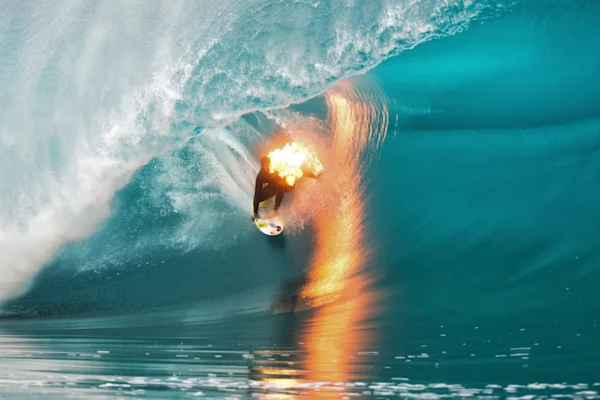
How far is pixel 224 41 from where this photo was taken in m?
9.64

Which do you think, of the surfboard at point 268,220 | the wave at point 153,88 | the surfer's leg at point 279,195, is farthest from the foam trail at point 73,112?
the surfer's leg at point 279,195

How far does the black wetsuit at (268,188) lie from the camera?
7297 mm

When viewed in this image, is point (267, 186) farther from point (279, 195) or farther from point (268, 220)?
point (268, 220)

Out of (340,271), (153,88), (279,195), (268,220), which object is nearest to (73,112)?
(153,88)

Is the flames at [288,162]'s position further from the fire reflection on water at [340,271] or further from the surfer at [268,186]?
the fire reflection on water at [340,271]

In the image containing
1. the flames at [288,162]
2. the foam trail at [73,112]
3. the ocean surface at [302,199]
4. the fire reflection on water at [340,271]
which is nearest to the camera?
the fire reflection on water at [340,271]

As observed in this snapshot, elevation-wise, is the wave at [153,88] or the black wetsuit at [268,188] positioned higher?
the wave at [153,88]

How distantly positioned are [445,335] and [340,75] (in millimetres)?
4233

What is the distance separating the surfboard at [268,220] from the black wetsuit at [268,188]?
0.13 m

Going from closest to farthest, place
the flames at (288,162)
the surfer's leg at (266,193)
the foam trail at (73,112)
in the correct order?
the flames at (288,162)
the surfer's leg at (266,193)
the foam trail at (73,112)

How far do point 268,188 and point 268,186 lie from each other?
26 millimetres

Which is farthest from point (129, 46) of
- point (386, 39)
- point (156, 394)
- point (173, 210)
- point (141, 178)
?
point (156, 394)

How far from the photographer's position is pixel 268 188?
291 inches

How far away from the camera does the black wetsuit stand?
7297mm
